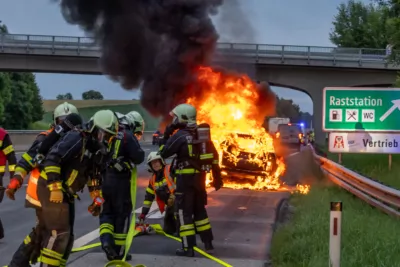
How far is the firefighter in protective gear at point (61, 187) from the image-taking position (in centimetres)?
591

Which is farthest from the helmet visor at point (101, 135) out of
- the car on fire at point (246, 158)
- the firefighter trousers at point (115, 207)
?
the car on fire at point (246, 158)

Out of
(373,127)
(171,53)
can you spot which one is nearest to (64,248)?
(373,127)

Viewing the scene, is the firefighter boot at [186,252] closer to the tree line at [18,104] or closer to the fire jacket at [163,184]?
the fire jacket at [163,184]

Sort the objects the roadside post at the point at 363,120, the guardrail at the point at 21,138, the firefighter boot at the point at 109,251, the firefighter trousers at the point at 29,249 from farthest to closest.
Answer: the guardrail at the point at 21,138
the roadside post at the point at 363,120
the firefighter boot at the point at 109,251
the firefighter trousers at the point at 29,249

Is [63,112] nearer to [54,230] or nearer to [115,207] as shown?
[54,230]

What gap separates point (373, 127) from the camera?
40.0 feet

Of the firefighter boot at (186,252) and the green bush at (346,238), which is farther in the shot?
the firefighter boot at (186,252)

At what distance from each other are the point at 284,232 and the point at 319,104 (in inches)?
1510

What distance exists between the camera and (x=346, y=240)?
294 inches

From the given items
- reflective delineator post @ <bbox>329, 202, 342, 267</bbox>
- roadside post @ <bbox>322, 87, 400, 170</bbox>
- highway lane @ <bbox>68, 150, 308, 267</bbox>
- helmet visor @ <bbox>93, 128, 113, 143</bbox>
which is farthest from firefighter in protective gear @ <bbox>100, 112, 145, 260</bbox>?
roadside post @ <bbox>322, 87, 400, 170</bbox>

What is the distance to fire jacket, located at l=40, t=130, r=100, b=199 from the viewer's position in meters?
5.90

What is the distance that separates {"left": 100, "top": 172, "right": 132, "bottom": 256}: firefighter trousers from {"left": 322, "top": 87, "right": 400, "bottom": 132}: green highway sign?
6.12 m

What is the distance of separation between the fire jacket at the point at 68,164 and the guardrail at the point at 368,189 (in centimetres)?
386

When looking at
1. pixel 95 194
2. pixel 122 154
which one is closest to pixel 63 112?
pixel 95 194
